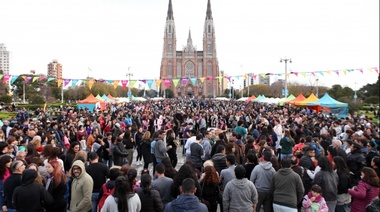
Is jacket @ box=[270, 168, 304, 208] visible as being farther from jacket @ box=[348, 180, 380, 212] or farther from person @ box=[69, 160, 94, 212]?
person @ box=[69, 160, 94, 212]

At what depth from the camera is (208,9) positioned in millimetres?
116188

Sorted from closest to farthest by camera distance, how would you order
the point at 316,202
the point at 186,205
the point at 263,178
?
the point at 186,205
the point at 316,202
the point at 263,178

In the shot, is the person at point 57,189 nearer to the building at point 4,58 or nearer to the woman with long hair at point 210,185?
the woman with long hair at point 210,185

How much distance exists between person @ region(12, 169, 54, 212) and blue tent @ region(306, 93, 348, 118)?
23.5m

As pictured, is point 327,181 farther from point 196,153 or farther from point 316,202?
point 196,153

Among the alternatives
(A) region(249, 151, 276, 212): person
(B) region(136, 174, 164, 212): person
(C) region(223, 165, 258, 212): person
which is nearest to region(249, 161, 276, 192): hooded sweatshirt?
(A) region(249, 151, 276, 212): person

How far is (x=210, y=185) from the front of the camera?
5301 mm

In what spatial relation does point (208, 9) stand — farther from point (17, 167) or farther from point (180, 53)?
point (17, 167)

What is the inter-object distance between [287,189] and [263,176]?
542mm

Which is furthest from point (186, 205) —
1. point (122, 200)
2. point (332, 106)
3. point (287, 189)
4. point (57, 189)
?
point (332, 106)

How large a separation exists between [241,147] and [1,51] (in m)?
149

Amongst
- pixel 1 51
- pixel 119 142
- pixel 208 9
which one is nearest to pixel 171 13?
pixel 208 9

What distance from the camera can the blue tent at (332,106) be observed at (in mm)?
24344

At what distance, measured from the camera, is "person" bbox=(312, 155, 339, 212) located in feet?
17.6
